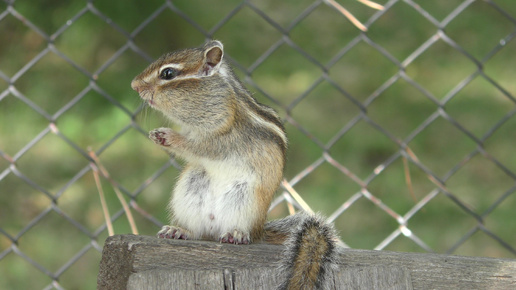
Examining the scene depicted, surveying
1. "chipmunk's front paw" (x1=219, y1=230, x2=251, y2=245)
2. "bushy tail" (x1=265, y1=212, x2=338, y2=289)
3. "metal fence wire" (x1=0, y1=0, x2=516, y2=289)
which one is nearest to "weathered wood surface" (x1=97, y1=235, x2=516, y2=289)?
"bushy tail" (x1=265, y1=212, x2=338, y2=289)

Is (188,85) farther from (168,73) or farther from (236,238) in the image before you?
(236,238)

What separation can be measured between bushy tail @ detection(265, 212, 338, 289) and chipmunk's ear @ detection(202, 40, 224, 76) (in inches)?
16.6

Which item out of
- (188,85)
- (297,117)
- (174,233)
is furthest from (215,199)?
(297,117)

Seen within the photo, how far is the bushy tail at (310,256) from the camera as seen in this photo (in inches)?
43.4

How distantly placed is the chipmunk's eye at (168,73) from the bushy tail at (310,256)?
17.7 inches

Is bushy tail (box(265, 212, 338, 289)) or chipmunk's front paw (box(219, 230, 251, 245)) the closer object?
bushy tail (box(265, 212, 338, 289))

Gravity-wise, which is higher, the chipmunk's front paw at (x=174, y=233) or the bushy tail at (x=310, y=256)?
the chipmunk's front paw at (x=174, y=233)

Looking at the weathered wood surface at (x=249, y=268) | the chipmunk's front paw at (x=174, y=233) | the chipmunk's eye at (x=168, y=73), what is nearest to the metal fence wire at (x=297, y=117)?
the chipmunk's eye at (x=168, y=73)

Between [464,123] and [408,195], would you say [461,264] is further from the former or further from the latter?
[464,123]

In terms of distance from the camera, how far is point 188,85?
1.51 m

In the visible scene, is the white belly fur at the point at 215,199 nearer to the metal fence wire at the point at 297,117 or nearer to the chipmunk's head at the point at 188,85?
the chipmunk's head at the point at 188,85

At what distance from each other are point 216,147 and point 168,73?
0.63 feet

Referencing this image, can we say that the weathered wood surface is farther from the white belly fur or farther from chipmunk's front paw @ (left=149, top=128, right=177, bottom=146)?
chipmunk's front paw @ (left=149, top=128, right=177, bottom=146)

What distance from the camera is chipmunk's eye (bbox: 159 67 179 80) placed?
1505 millimetres
